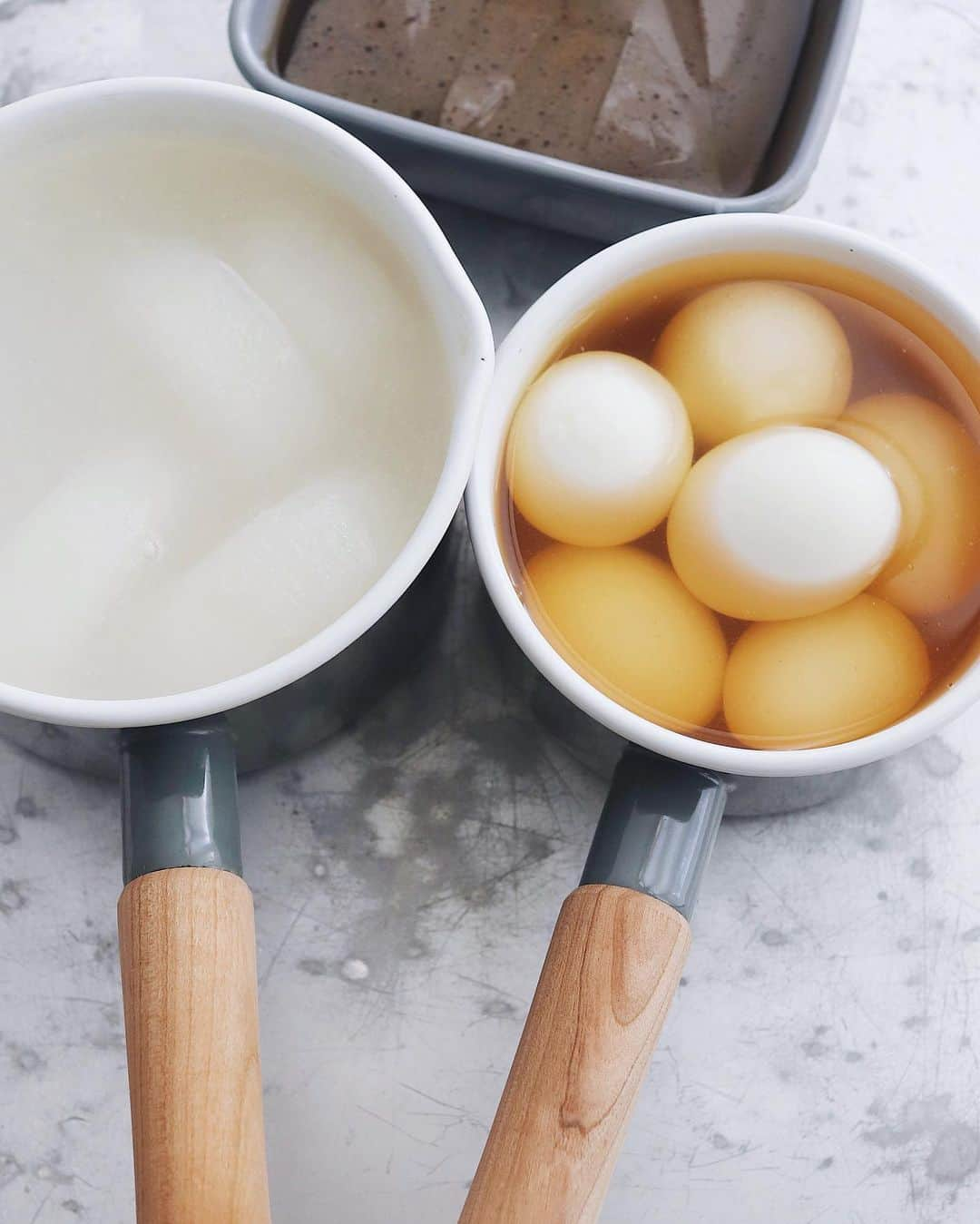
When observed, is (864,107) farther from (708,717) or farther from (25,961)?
(25,961)

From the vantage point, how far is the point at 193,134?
0.42m

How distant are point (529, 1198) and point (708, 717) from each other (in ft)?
0.55

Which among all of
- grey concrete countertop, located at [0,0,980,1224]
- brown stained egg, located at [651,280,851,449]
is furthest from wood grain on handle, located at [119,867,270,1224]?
brown stained egg, located at [651,280,851,449]

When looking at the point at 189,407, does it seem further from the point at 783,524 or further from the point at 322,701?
the point at 783,524

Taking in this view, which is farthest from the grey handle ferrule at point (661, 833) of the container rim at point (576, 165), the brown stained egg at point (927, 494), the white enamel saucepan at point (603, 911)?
the container rim at point (576, 165)

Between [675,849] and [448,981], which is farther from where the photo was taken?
[448,981]

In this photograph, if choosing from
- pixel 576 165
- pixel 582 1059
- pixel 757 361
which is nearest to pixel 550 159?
pixel 576 165

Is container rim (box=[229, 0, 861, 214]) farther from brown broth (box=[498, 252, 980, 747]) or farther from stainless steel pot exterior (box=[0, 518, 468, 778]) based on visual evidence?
stainless steel pot exterior (box=[0, 518, 468, 778])

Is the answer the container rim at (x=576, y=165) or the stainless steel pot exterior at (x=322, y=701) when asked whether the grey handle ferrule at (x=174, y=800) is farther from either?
the container rim at (x=576, y=165)

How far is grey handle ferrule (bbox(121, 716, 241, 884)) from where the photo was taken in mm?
374

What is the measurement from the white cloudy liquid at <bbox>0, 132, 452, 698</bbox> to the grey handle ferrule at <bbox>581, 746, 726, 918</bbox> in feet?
0.38

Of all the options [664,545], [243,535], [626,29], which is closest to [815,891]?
[664,545]

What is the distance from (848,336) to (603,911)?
233mm

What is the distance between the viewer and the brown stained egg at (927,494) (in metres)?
0.42
